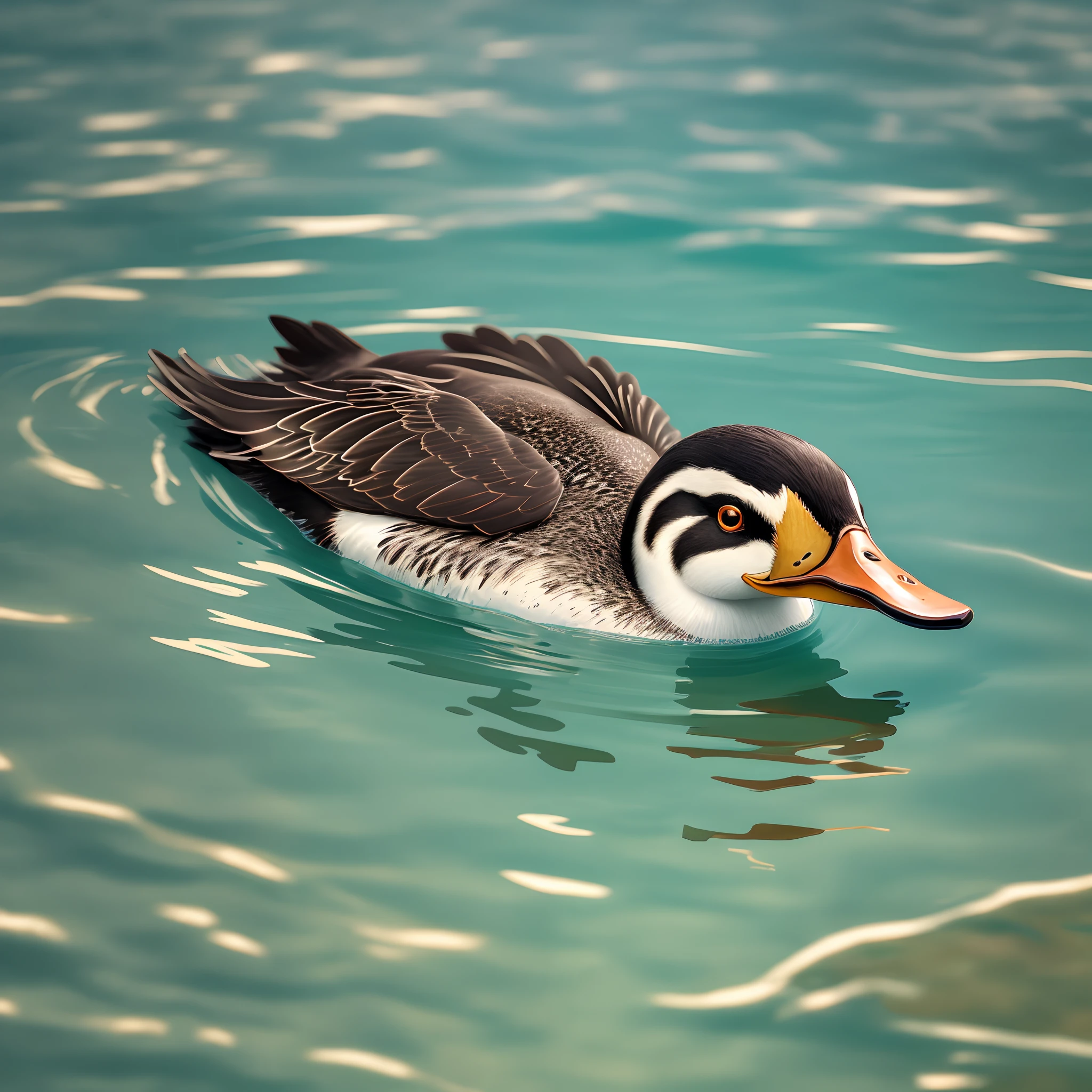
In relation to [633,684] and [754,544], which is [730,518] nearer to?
[754,544]

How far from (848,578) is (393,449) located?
2.42 meters

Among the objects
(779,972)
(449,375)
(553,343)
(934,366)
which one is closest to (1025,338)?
(934,366)

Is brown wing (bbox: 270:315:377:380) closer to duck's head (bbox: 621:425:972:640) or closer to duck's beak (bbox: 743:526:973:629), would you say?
duck's head (bbox: 621:425:972:640)

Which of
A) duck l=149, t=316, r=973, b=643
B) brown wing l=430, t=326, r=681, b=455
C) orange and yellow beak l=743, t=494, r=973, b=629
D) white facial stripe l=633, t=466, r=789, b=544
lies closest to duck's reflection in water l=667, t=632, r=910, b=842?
duck l=149, t=316, r=973, b=643

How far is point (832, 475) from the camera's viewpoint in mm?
5551

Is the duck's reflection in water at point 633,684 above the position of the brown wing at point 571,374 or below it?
below

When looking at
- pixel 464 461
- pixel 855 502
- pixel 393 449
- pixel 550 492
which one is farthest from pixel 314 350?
pixel 855 502

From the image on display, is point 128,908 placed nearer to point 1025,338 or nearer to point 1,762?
point 1,762

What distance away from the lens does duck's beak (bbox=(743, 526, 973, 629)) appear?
524 centimetres

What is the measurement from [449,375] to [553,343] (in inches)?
35.8

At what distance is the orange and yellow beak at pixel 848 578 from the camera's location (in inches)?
207

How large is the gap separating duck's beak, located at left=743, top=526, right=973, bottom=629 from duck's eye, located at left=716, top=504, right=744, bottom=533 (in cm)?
22

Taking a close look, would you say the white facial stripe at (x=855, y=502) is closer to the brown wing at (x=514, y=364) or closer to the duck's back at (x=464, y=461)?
the duck's back at (x=464, y=461)

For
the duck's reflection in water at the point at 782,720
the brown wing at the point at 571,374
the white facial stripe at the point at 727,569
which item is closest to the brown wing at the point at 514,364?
the brown wing at the point at 571,374
